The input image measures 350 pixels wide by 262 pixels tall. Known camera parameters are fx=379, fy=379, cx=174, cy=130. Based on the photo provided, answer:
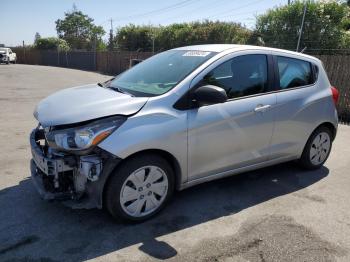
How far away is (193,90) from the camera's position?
381 cm

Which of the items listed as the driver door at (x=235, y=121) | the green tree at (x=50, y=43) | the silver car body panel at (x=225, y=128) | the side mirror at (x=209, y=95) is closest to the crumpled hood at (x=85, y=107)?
the silver car body panel at (x=225, y=128)

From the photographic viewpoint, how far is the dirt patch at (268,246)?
3238mm

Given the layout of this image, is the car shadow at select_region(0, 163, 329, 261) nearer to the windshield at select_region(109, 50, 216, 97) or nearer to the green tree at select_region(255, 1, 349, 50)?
the windshield at select_region(109, 50, 216, 97)

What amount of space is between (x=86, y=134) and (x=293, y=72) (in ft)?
9.34

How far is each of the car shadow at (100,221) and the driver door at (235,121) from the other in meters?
0.40

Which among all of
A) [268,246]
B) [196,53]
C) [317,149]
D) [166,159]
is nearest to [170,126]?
[166,159]

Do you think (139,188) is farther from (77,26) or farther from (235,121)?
(77,26)

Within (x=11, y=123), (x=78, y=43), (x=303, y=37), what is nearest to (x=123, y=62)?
(x=303, y=37)

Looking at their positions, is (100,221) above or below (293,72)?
below

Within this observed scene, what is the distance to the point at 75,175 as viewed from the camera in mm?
3480

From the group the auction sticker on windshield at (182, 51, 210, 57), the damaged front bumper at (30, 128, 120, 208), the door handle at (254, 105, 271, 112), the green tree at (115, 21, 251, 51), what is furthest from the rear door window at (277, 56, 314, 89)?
the green tree at (115, 21, 251, 51)

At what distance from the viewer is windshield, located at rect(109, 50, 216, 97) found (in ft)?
12.9

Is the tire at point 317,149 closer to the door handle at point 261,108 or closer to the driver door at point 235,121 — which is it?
the driver door at point 235,121

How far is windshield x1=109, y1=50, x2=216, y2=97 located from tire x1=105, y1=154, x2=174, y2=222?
725 millimetres
